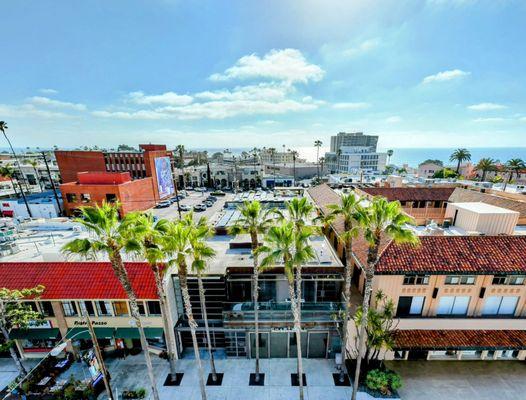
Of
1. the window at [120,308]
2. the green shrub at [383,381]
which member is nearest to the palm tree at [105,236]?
the window at [120,308]

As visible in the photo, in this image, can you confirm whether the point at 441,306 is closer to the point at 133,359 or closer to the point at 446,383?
the point at 446,383

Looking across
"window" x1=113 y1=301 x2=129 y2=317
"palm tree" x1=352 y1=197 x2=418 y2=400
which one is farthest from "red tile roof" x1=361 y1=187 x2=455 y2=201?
"window" x1=113 y1=301 x2=129 y2=317

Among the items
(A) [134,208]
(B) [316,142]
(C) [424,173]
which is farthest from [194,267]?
(C) [424,173]

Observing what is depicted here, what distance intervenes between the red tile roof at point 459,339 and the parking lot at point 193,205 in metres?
41.1

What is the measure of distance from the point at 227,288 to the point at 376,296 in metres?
12.1

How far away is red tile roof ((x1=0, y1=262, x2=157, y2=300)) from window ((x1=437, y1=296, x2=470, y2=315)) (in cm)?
2335

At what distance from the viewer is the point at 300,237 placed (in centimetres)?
1448

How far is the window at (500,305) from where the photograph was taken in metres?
19.2

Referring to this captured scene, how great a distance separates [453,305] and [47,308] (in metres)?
34.1

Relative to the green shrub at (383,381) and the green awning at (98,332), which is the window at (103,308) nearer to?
the green awning at (98,332)

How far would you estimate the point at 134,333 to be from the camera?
20.6 meters

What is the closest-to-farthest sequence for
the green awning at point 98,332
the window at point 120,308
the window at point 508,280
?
1. the window at point 508,280
2. the window at point 120,308
3. the green awning at point 98,332

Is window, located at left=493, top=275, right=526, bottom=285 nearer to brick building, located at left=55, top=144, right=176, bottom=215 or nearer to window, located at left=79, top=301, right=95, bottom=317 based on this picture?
window, located at left=79, top=301, right=95, bottom=317

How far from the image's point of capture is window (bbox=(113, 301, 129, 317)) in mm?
20377
